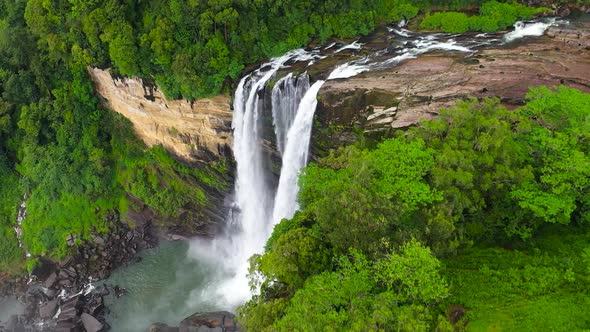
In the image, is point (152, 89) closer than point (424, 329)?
No

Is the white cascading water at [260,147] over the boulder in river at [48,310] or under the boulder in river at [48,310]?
over

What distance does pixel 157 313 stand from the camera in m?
22.9

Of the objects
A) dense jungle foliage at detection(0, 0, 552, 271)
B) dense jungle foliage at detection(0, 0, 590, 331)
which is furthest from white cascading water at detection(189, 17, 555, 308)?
dense jungle foliage at detection(0, 0, 590, 331)

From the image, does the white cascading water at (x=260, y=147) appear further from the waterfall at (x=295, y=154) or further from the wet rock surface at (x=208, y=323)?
the wet rock surface at (x=208, y=323)

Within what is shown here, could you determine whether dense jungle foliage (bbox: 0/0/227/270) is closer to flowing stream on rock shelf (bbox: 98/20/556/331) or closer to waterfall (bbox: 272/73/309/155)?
flowing stream on rock shelf (bbox: 98/20/556/331)

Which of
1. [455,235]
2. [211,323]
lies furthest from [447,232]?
[211,323]

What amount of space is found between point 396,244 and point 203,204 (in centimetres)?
1785

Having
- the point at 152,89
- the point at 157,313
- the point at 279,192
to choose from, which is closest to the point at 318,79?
the point at 279,192

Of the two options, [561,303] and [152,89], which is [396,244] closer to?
[561,303]

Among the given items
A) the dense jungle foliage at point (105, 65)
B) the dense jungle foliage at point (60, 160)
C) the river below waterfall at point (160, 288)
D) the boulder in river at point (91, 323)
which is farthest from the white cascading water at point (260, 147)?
the boulder in river at point (91, 323)

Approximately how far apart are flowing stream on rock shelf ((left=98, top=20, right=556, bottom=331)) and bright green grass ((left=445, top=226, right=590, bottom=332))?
10.1m

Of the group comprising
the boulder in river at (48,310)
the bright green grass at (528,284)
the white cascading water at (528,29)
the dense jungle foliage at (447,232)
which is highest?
the white cascading water at (528,29)

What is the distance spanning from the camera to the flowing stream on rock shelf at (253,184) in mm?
20422

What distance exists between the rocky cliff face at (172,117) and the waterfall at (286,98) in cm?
294
